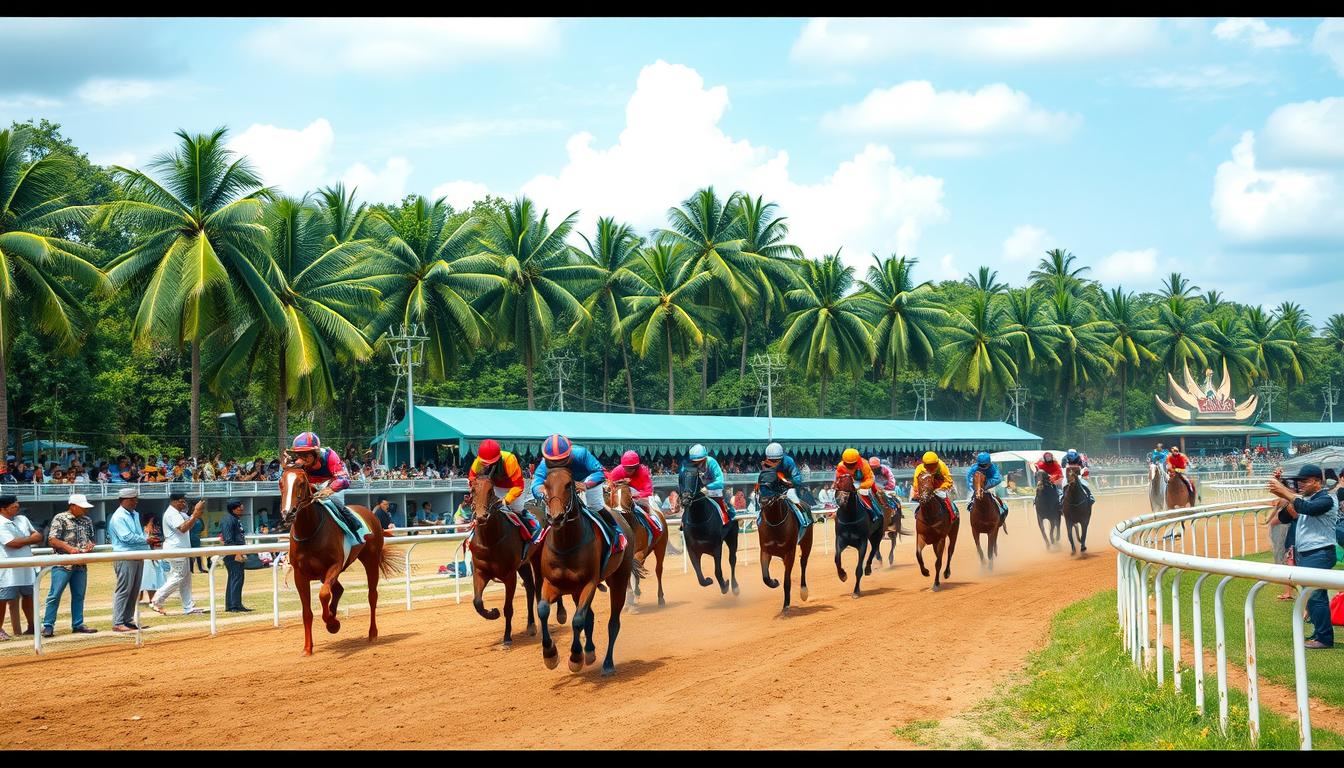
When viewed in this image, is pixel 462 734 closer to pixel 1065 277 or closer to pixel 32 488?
pixel 32 488

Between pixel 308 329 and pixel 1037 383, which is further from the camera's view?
pixel 1037 383

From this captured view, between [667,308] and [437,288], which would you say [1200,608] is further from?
[667,308]

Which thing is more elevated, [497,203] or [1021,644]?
[497,203]

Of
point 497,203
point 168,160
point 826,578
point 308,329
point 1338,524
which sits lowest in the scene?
point 826,578

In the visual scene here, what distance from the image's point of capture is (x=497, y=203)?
70.6 meters

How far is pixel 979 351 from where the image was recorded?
234 ft

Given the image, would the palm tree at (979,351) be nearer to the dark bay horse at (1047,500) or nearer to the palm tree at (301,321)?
the palm tree at (301,321)

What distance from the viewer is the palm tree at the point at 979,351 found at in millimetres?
71188

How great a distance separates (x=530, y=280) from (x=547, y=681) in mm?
40822

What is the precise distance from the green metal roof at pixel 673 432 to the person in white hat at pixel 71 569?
76.0ft

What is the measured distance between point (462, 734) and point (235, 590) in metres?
9.48

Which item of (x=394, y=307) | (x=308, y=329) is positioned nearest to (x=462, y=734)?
(x=308, y=329)

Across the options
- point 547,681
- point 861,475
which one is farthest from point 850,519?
point 547,681

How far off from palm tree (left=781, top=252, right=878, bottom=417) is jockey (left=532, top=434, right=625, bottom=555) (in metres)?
51.7
